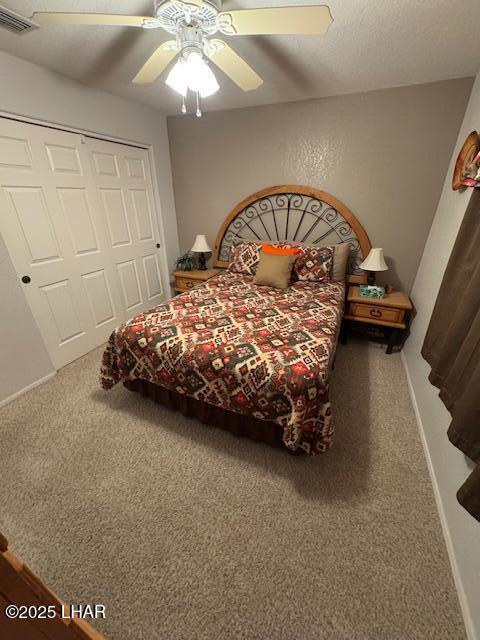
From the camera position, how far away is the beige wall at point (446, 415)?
101 cm

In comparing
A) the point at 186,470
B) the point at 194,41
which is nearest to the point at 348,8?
the point at 194,41

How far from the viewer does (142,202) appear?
9.82 feet

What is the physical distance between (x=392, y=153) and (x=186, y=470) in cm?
310

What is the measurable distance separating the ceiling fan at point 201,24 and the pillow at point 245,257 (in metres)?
1.61

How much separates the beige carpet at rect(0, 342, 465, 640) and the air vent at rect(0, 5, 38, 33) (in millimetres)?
2318

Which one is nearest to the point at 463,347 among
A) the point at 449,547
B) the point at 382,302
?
the point at 449,547

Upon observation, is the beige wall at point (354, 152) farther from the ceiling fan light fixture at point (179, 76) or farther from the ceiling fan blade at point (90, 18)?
the ceiling fan blade at point (90, 18)

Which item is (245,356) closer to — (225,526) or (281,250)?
(225,526)

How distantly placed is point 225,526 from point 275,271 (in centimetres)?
197

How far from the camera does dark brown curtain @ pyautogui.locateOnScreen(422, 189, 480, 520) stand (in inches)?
36.9

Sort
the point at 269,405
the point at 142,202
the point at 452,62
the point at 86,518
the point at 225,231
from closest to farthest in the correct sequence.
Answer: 1. the point at 86,518
2. the point at 269,405
3. the point at 452,62
4. the point at 142,202
5. the point at 225,231

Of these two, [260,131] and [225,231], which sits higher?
[260,131]

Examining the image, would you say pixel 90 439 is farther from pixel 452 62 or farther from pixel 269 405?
pixel 452 62

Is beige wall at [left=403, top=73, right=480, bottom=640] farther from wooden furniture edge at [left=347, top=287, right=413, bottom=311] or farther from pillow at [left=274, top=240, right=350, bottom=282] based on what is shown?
pillow at [left=274, top=240, right=350, bottom=282]
